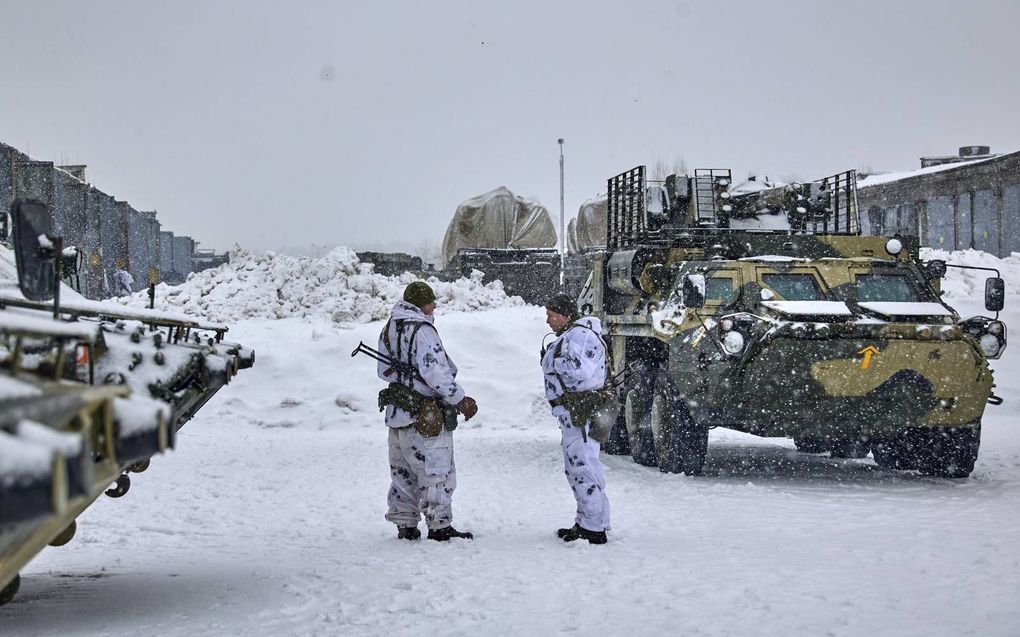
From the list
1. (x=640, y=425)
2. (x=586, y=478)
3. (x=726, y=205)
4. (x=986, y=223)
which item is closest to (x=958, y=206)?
(x=986, y=223)

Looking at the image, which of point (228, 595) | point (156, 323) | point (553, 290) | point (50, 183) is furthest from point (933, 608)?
point (50, 183)

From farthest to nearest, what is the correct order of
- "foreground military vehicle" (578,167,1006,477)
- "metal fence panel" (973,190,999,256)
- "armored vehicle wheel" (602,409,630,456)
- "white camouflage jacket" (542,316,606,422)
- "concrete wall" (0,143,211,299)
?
"metal fence panel" (973,190,999,256) < "concrete wall" (0,143,211,299) < "armored vehicle wheel" (602,409,630,456) < "foreground military vehicle" (578,167,1006,477) < "white camouflage jacket" (542,316,606,422)

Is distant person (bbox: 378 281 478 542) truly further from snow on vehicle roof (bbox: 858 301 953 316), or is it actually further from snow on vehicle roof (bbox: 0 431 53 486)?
snow on vehicle roof (bbox: 0 431 53 486)

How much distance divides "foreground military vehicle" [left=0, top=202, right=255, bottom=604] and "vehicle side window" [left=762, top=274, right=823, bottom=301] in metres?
5.79

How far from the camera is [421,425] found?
7.66m

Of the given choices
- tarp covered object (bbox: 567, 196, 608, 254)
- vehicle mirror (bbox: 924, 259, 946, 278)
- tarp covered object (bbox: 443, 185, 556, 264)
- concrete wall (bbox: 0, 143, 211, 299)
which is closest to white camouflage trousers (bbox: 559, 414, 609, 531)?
vehicle mirror (bbox: 924, 259, 946, 278)

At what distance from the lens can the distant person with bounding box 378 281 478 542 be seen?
7.67 meters

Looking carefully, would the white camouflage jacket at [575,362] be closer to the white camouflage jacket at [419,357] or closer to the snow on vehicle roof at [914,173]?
the white camouflage jacket at [419,357]

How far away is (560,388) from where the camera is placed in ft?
25.8

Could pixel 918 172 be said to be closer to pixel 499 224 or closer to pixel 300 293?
pixel 499 224

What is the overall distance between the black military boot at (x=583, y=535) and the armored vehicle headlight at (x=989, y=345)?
4.65m

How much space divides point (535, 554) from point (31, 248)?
362 cm

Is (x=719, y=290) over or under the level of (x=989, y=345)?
over

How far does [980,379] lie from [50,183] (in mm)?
27351
